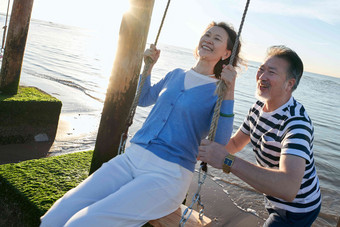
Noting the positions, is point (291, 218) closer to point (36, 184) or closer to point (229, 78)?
point (229, 78)

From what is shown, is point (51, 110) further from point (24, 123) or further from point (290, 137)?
point (290, 137)

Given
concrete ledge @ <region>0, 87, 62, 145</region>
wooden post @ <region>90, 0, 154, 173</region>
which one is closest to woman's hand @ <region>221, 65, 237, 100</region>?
wooden post @ <region>90, 0, 154, 173</region>

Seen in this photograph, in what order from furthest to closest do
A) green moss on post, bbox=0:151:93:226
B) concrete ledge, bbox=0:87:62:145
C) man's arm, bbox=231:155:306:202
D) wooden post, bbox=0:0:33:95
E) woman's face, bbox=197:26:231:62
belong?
wooden post, bbox=0:0:33:95 < concrete ledge, bbox=0:87:62:145 < woman's face, bbox=197:26:231:62 < green moss on post, bbox=0:151:93:226 < man's arm, bbox=231:155:306:202

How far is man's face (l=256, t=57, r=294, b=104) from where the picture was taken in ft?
7.97

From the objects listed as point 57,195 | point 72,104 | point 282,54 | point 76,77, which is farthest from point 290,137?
point 76,77

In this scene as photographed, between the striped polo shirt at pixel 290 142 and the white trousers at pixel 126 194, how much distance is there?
671 mm

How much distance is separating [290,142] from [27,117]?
482 cm

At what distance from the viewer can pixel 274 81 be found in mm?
2430

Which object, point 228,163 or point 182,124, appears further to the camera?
point 182,124

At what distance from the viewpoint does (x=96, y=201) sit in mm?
2182

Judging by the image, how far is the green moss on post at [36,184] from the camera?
2.67 m

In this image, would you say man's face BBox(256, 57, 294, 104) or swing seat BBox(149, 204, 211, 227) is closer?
swing seat BBox(149, 204, 211, 227)

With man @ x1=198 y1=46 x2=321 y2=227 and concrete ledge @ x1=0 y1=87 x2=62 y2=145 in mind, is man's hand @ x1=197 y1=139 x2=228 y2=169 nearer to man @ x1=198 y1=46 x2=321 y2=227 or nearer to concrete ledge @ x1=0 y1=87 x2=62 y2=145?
man @ x1=198 y1=46 x2=321 y2=227

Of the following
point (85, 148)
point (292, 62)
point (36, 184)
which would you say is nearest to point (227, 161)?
point (292, 62)
